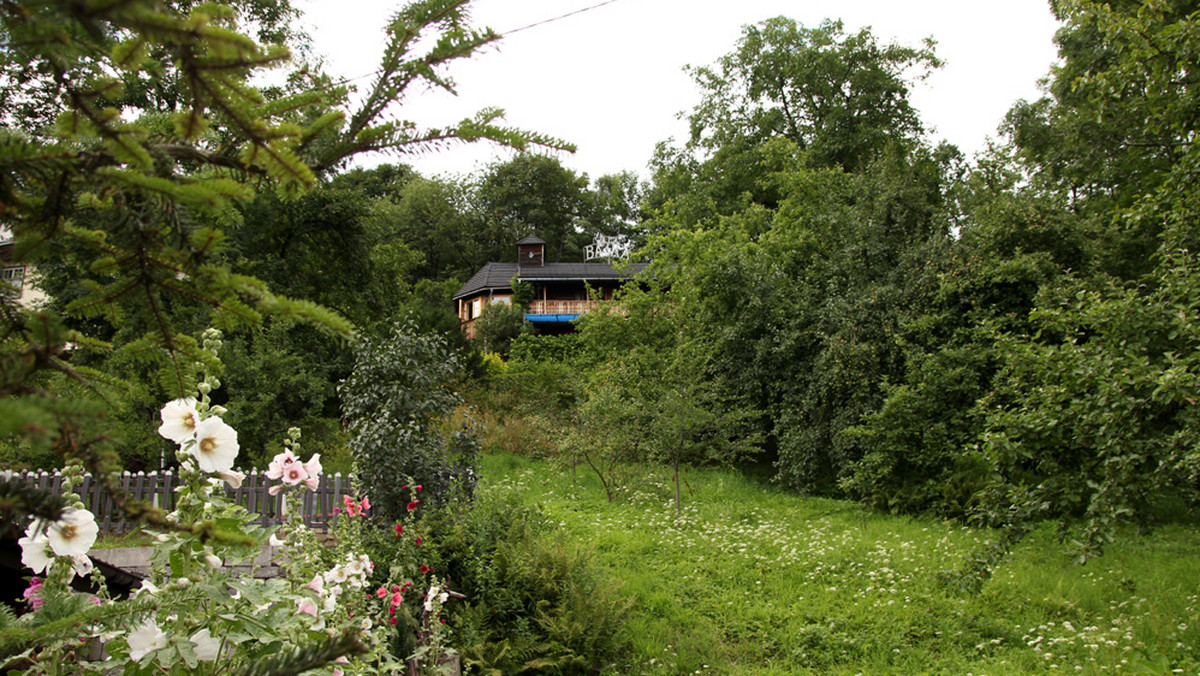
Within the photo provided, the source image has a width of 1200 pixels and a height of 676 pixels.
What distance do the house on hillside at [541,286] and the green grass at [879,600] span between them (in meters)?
26.0

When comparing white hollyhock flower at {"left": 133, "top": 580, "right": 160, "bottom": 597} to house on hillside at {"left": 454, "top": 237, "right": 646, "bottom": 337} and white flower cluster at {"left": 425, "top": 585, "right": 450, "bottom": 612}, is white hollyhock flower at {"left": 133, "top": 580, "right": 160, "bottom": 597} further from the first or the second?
house on hillside at {"left": 454, "top": 237, "right": 646, "bottom": 337}

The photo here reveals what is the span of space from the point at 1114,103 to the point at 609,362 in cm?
1033

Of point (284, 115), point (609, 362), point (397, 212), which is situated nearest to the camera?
point (284, 115)

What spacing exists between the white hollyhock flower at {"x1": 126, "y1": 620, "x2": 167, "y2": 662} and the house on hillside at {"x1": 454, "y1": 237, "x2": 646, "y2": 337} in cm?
3192

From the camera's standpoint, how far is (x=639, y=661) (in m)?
5.56

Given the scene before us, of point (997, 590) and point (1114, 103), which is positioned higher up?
point (1114, 103)

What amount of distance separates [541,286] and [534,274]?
1104 millimetres

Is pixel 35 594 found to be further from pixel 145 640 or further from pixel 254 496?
pixel 254 496

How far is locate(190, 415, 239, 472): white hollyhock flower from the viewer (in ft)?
5.77

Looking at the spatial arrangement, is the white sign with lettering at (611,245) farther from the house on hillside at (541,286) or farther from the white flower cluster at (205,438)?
the white flower cluster at (205,438)

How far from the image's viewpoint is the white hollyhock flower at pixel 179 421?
1.79 meters

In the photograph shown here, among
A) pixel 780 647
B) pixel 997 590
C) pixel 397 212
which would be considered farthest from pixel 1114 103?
pixel 397 212

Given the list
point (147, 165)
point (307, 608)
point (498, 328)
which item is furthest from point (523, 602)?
point (498, 328)

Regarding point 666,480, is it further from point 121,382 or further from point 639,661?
point 121,382
